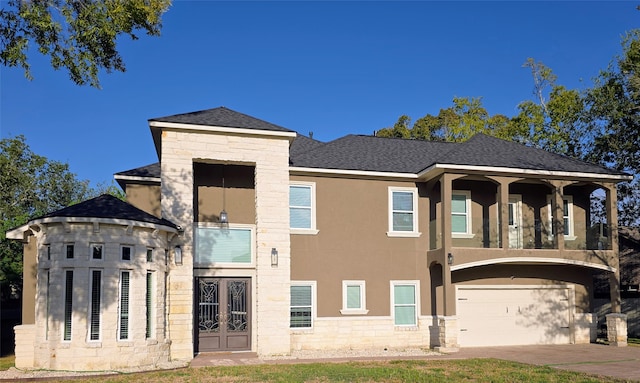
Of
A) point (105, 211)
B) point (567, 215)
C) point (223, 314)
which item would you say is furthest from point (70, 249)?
point (567, 215)

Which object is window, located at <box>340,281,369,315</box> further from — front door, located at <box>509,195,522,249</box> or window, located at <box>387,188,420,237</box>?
front door, located at <box>509,195,522,249</box>

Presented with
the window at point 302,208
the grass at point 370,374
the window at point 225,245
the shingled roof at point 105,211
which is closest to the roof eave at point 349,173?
the window at point 302,208

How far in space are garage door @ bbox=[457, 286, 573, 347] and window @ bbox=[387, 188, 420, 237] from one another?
260cm

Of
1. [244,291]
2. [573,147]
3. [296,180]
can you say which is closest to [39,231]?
[244,291]

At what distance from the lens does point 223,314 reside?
18875 millimetres

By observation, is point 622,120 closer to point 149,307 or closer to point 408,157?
point 408,157

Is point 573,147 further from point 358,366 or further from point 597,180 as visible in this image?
point 358,366

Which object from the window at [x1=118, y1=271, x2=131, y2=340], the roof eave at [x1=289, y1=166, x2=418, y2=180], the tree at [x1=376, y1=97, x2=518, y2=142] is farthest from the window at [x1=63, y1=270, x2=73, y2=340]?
the tree at [x1=376, y1=97, x2=518, y2=142]

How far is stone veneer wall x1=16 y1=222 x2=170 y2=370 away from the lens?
15.0 metres

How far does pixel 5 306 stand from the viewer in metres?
27.3

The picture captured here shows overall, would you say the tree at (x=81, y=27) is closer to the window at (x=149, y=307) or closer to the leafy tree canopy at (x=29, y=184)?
the window at (x=149, y=307)

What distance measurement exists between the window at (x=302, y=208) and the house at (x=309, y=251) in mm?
47

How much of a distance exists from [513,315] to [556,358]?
422 cm

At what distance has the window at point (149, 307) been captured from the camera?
16266mm
